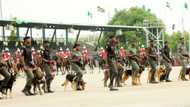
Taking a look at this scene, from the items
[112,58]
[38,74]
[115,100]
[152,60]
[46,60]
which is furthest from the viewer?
[152,60]

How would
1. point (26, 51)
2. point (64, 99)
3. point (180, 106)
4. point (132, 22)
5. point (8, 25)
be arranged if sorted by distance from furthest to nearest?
point (132, 22) < point (8, 25) < point (26, 51) < point (64, 99) < point (180, 106)

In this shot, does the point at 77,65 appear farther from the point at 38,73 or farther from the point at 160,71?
the point at 160,71

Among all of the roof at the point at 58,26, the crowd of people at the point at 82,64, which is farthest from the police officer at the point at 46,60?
the roof at the point at 58,26

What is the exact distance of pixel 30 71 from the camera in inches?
813

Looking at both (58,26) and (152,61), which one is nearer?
(152,61)

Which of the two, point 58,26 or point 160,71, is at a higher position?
point 58,26

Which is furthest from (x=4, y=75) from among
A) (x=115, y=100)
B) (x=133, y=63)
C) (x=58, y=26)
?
(x=58, y=26)

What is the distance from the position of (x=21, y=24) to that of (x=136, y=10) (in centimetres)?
5778

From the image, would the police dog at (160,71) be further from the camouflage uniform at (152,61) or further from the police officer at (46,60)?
the police officer at (46,60)

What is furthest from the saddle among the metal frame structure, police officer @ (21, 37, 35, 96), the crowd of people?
the metal frame structure

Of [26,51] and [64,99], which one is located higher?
[26,51]

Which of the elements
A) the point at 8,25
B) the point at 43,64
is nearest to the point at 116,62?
the point at 43,64

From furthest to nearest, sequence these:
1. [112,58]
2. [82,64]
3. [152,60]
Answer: [152,60] → [82,64] → [112,58]

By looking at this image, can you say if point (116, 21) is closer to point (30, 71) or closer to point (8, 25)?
point (8, 25)
